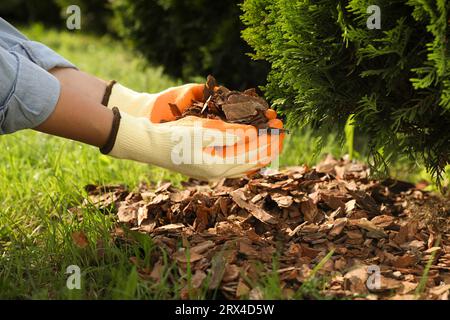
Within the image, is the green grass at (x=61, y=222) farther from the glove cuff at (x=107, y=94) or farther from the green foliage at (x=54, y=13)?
the green foliage at (x=54, y=13)

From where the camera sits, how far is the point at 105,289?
2.08m

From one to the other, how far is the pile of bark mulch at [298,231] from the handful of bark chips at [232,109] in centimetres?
38

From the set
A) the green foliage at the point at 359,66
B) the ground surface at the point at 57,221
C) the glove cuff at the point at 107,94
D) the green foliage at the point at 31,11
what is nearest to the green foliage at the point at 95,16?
the green foliage at the point at 31,11

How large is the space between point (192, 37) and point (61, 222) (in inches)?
105

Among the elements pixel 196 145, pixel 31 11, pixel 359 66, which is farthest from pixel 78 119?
pixel 31 11

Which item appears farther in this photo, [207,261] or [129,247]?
[129,247]

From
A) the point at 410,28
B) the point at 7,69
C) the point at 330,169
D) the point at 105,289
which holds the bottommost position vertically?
the point at 105,289

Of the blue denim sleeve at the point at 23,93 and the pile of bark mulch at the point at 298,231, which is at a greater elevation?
the blue denim sleeve at the point at 23,93

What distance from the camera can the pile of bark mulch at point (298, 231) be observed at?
2.05 metres

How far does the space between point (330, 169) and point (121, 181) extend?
3.58 ft

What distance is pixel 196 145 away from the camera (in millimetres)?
2266
